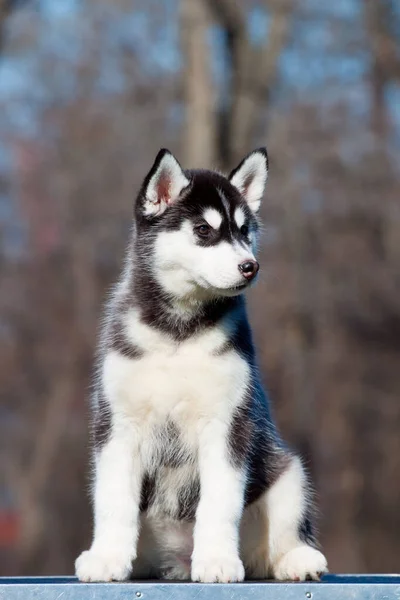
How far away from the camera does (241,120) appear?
47.4 feet

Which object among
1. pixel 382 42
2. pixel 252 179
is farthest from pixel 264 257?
pixel 252 179

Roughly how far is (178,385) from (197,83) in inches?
388

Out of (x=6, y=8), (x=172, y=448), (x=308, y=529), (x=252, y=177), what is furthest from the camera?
(x=6, y=8)

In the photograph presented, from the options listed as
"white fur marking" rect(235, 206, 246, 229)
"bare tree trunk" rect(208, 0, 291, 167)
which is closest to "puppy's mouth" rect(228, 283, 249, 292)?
"white fur marking" rect(235, 206, 246, 229)

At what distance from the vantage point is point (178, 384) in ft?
17.7

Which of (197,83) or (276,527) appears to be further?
(197,83)

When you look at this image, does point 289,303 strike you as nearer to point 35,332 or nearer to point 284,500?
point 35,332

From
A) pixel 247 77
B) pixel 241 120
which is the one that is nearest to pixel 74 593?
pixel 241 120

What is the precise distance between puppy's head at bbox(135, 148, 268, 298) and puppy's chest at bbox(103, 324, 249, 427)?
315 mm

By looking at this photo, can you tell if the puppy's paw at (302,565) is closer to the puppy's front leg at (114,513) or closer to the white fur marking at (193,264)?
the puppy's front leg at (114,513)

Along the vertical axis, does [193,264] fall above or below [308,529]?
above

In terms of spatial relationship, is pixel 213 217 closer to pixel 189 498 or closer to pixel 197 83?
pixel 189 498

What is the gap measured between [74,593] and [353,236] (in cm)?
1826

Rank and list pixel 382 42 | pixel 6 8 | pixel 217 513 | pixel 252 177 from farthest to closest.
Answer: pixel 382 42
pixel 6 8
pixel 252 177
pixel 217 513
